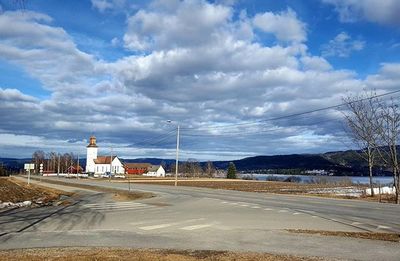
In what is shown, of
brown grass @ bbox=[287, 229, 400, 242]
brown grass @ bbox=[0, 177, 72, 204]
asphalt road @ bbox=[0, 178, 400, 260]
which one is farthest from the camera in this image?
brown grass @ bbox=[0, 177, 72, 204]

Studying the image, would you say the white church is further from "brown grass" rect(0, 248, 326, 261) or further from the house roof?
"brown grass" rect(0, 248, 326, 261)

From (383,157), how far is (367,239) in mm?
25725

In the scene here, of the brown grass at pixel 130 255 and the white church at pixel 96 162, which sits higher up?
the white church at pixel 96 162

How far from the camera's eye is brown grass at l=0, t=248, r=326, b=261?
31.9 ft

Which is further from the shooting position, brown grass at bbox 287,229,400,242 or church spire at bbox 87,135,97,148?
church spire at bbox 87,135,97,148

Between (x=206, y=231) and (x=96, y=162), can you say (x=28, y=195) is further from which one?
(x=96, y=162)

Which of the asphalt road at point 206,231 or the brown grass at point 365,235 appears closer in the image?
the asphalt road at point 206,231

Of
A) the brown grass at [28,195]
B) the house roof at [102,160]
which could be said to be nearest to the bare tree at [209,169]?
the house roof at [102,160]

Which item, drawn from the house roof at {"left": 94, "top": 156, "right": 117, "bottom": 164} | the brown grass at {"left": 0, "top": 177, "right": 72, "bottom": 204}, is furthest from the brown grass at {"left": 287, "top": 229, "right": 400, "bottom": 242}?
the house roof at {"left": 94, "top": 156, "right": 117, "bottom": 164}

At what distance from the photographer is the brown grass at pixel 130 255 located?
9734mm

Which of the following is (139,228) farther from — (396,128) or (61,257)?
(396,128)

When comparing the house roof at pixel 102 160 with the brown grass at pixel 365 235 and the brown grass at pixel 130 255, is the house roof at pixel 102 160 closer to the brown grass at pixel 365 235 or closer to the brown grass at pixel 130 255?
the brown grass at pixel 365 235

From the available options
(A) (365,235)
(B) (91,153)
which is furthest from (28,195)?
(B) (91,153)

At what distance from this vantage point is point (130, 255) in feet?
33.3
